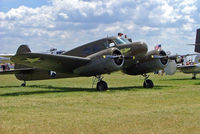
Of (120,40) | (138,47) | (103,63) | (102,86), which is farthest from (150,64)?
(103,63)

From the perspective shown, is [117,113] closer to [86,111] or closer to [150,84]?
[86,111]

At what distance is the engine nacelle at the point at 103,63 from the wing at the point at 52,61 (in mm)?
372

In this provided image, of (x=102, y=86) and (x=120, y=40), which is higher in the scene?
(x=120, y=40)

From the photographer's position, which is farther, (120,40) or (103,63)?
(120,40)

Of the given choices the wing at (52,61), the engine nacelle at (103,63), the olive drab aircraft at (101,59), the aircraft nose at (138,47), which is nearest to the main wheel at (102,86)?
the olive drab aircraft at (101,59)

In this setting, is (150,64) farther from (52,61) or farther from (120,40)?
(52,61)

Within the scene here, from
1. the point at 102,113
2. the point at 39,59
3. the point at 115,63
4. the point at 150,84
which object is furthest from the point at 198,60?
the point at 102,113

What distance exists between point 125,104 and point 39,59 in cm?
658

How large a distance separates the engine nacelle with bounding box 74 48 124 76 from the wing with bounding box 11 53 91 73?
0.37 metres

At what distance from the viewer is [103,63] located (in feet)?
53.1

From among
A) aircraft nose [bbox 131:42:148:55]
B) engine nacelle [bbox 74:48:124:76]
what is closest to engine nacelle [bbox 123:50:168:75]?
aircraft nose [bbox 131:42:148:55]

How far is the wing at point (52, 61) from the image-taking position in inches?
594

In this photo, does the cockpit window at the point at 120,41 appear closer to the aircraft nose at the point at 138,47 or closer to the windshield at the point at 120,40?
the windshield at the point at 120,40

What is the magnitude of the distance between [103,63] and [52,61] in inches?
109
